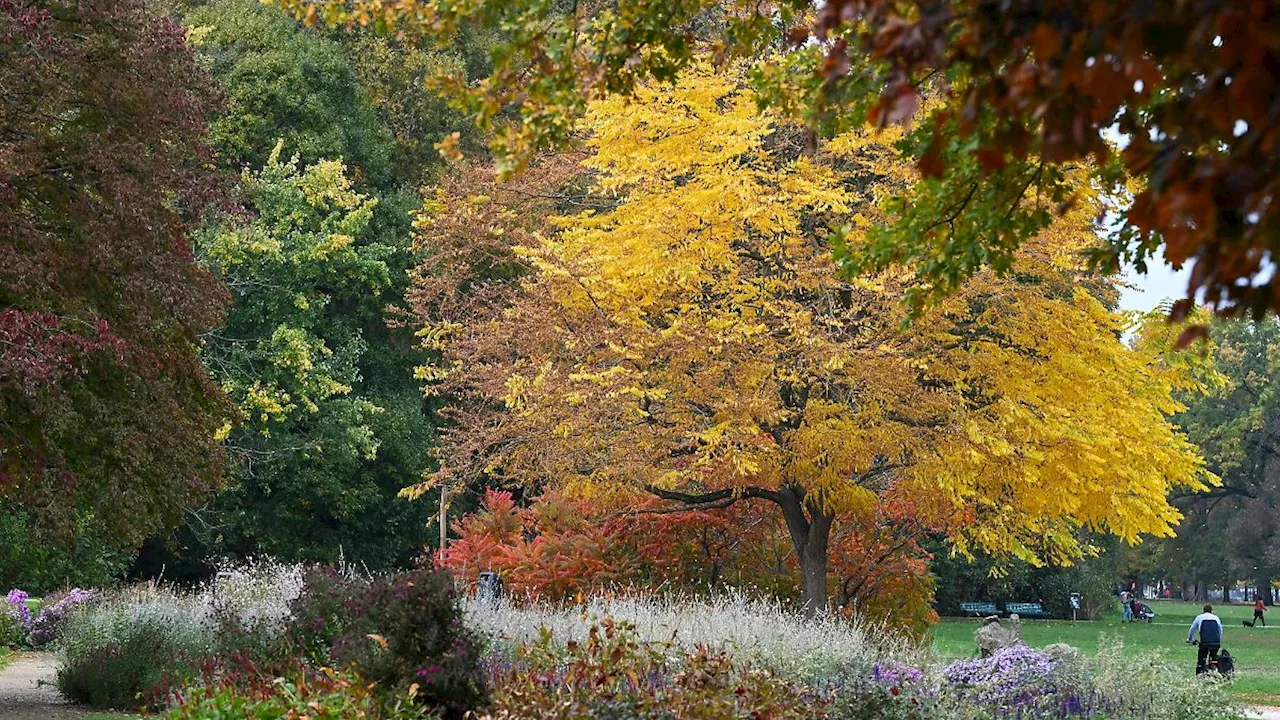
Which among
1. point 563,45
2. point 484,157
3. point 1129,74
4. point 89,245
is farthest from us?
point 484,157

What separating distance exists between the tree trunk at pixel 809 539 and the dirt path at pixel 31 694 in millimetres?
7991

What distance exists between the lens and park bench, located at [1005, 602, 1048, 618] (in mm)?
46094

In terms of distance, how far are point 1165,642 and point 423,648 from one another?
1117 inches

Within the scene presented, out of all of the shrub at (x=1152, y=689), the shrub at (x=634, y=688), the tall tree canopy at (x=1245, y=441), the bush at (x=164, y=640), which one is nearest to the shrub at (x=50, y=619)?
the bush at (x=164, y=640)

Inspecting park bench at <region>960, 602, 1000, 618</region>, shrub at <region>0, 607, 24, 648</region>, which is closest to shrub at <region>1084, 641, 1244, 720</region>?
shrub at <region>0, 607, 24, 648</region>

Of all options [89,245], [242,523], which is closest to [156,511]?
[89,245]

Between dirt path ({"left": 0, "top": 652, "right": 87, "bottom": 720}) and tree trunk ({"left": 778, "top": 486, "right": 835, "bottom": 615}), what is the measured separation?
799cm

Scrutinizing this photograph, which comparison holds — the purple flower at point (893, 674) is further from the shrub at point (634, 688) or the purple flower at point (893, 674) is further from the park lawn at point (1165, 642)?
the park lawn at point (1165, 642)

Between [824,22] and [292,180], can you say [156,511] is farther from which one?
[292,180]

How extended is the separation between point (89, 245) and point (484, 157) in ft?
58.8

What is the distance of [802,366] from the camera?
15805mm

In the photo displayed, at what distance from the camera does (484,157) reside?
31.0 m

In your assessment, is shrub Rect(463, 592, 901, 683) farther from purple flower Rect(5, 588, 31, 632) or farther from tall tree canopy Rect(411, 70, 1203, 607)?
purple flower Rect(5, 588, 31, 632)

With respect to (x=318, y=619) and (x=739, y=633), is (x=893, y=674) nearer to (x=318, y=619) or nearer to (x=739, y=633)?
(x=739, y=633)
